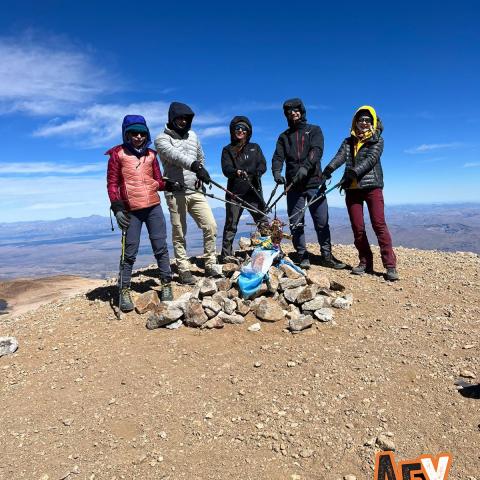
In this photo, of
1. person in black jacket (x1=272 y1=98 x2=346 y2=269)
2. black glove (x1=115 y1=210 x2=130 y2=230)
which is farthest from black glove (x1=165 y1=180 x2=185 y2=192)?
person in black jacket (x1=272 y1=98 x2=346 y2=269)

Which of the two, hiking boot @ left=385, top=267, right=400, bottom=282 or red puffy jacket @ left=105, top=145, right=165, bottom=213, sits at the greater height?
red puffy jacket @ left=105, top=145, right=165, bottom=213

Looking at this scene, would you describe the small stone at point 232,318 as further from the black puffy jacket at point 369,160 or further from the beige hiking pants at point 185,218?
the black puffy jacket at point 369,160

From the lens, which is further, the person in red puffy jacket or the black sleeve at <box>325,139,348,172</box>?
the black sleeve at <box>325,139,348,172</box>

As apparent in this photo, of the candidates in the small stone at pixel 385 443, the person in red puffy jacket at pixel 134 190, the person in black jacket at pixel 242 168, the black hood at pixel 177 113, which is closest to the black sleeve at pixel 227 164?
the person in black jacket at pixel 242 168

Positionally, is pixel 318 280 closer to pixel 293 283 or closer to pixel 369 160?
pixel 293 283

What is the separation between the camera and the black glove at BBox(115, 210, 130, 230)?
6277 mm

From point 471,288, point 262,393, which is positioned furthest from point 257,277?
point 471,288

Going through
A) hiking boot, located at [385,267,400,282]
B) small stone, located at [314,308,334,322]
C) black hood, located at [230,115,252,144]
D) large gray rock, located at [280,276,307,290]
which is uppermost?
black hood, located at [230,115,252,144]

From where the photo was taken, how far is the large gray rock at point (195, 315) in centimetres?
590

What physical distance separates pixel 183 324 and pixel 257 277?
4.98 feet

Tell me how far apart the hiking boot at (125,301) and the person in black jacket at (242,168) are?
9.10ft

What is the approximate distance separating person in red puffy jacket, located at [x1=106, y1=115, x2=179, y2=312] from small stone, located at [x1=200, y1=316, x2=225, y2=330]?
1314 mm

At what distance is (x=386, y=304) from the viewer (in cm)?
666

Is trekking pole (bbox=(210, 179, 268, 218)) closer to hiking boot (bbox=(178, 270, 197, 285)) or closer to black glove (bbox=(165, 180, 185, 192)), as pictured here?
black glove (bbox=(165, 180, 185, 192))
